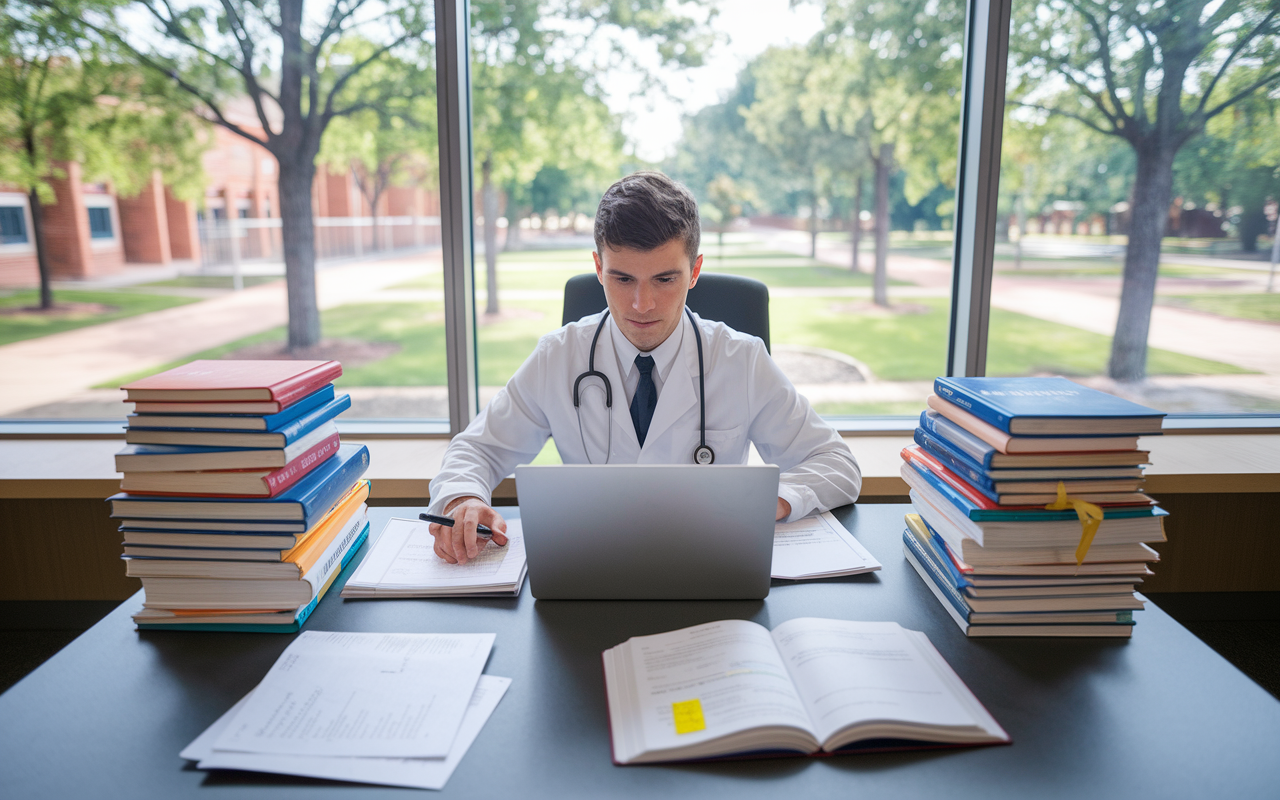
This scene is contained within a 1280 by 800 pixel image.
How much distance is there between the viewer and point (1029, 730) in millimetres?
718

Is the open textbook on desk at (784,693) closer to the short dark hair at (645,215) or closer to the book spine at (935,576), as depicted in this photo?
the book spine at (935,576)

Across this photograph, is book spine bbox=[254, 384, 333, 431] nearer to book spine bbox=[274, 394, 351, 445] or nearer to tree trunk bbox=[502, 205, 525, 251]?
book spine bbox=[274, 394, 351, 445]

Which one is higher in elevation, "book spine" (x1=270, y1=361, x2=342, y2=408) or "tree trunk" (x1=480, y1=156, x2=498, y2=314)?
"tree trunk" (x1=480, y1=156, x2=498, y2=314)

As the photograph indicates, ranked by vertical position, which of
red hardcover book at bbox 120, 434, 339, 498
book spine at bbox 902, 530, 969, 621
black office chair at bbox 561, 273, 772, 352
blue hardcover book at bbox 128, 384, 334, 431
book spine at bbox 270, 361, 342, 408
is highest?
black office chair at bbox 561, 273, 772, 352

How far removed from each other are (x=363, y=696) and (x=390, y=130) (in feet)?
7.53

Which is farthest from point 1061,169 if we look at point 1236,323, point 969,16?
point 1236,323

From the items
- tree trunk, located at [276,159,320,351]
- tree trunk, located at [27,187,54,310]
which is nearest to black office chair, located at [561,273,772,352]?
tree trunk, located at [276,159,320,351]

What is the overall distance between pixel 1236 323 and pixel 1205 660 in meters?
2.40

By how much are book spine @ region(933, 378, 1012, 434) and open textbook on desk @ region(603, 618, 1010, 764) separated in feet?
0.94

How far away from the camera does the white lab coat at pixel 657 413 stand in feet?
4.83

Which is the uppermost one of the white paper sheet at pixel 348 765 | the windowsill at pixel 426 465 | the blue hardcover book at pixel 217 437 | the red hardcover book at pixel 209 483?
the blue hardcover book at pixel 217 437

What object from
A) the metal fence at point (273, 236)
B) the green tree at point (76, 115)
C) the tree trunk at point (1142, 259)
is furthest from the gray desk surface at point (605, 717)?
the green tree at point (76, 115)

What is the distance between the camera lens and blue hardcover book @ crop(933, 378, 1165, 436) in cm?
86

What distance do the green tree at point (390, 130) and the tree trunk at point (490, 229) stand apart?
1.08 feet
